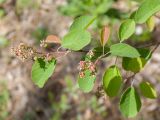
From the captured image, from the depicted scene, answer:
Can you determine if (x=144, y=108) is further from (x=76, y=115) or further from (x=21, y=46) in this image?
(x=21, y=46)

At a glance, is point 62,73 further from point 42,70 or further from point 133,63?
point 42,70

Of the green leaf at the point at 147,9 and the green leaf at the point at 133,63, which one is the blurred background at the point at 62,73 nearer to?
the green leaf at the point at 133,63

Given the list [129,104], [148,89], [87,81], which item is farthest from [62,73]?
[87,81]

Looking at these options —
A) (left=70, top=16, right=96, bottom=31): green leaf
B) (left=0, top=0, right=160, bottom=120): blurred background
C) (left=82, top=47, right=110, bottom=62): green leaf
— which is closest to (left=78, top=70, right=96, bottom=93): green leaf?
(left=82, top=47, right=110, bottom=62): green leaf

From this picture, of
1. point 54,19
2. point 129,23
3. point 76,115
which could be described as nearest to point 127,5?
point 54,19

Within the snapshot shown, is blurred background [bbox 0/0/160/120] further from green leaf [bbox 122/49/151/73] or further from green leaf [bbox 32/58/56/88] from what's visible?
green leaf [bbox 32/58/56/88]
